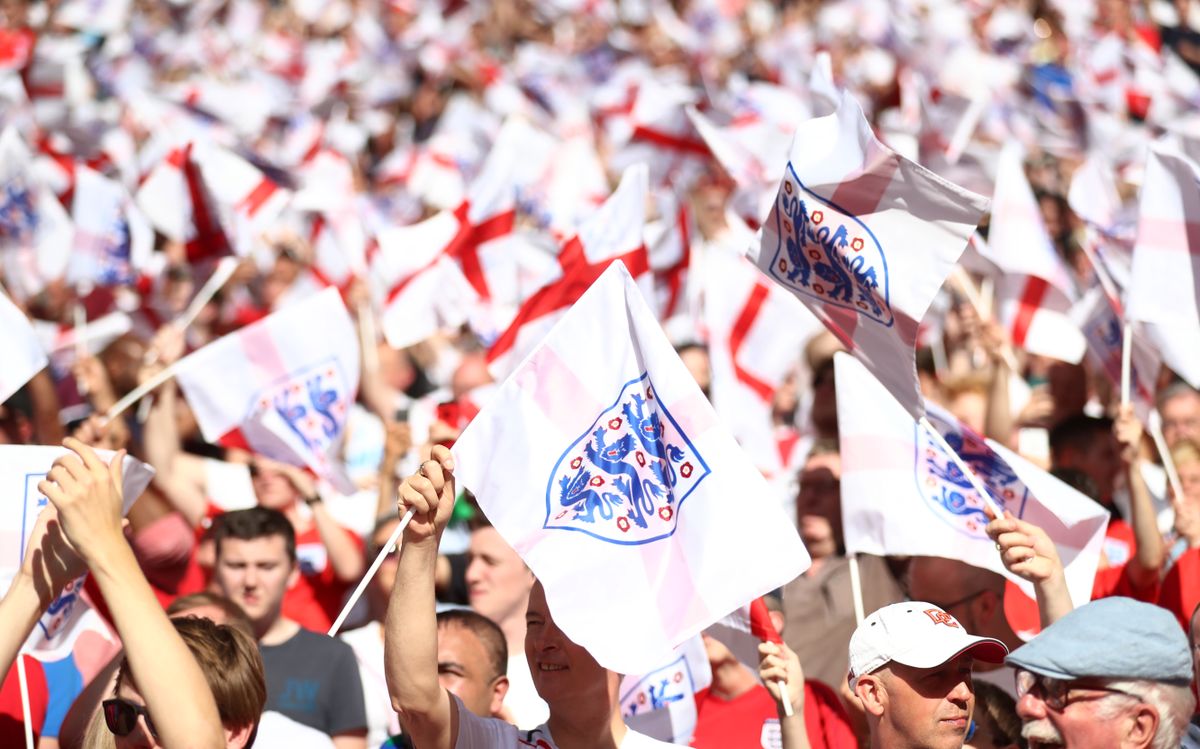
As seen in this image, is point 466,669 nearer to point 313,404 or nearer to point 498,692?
point 498,692

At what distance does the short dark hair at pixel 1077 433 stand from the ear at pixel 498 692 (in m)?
2.63

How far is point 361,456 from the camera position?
762 cm

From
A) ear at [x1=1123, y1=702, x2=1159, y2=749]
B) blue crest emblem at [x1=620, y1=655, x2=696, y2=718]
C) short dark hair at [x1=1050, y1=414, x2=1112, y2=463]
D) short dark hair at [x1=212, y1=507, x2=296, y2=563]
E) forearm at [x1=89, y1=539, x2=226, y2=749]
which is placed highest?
forearm at [x1=89, y1=539, x2=226, y2=749]

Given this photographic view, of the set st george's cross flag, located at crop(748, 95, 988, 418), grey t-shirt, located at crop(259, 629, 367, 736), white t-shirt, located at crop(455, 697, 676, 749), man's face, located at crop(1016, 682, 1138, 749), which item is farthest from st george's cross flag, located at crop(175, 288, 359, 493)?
man's face, located at crop(1016, 682, 1138, 749)

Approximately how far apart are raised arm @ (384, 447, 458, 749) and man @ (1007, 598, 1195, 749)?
3.91 feet

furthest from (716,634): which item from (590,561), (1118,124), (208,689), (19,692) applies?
(1118,124)

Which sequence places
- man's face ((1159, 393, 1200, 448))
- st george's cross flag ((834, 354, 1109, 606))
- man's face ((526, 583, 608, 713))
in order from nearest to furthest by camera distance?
Answer: man's face ((526, 583, 608, 713)) < st george's cross flag ((834, 354, 1109, 606)) < man's face ((1159, 393, 1200, 448))

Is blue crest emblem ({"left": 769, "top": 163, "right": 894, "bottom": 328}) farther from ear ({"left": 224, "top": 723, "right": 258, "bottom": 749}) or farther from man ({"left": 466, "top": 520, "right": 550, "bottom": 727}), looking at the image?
ear ({"left": 224, "top": 723, "right": 258, "bottom": 749})

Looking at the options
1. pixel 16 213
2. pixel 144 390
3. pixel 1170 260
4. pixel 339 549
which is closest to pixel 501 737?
pixel 339 549

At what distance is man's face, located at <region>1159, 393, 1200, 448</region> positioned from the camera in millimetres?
6281

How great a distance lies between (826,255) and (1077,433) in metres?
2.04

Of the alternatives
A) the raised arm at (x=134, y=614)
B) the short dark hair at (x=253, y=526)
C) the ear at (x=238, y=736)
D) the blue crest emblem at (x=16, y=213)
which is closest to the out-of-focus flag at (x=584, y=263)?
the short dark hair at (x=253, y=526)

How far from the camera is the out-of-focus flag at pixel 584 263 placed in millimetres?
6137

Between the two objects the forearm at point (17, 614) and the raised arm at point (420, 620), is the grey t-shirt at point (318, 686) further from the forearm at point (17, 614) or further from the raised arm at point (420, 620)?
the raised arm at point (420, 620)
